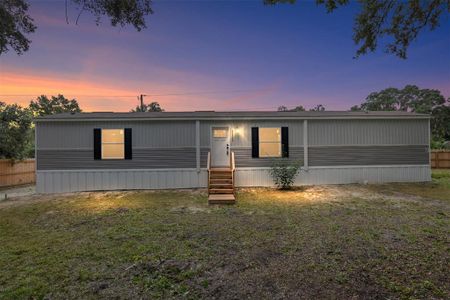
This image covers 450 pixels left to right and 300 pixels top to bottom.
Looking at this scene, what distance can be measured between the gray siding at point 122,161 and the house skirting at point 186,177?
211 mm

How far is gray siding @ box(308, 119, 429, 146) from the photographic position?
11.1 metres

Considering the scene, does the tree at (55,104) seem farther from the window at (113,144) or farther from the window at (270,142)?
the window at (270,142)

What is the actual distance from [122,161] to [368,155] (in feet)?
35.6

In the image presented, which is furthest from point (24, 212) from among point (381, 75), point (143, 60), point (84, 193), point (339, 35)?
point (381, 75)

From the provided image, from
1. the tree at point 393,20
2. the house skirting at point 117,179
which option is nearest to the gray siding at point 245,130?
the house skirting at point 117,179

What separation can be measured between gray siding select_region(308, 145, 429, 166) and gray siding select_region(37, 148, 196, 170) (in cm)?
564

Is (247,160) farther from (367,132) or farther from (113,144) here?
(113,144)

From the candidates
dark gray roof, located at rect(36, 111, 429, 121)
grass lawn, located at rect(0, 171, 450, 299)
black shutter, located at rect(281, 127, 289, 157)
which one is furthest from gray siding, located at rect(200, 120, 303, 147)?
grass lawn, located at rect(0, 171, 450, 299)

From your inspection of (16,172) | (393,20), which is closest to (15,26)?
(393,20)

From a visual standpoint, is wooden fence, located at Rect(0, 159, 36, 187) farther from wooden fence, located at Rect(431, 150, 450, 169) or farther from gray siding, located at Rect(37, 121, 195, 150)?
wooden fence, located at Rect(431, 150, 450, 169)

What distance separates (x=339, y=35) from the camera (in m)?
14.0

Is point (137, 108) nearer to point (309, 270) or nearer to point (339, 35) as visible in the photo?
point (339, 35)

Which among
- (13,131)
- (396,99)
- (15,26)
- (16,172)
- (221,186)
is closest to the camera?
(15,26)

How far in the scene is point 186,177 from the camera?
35.3ft
